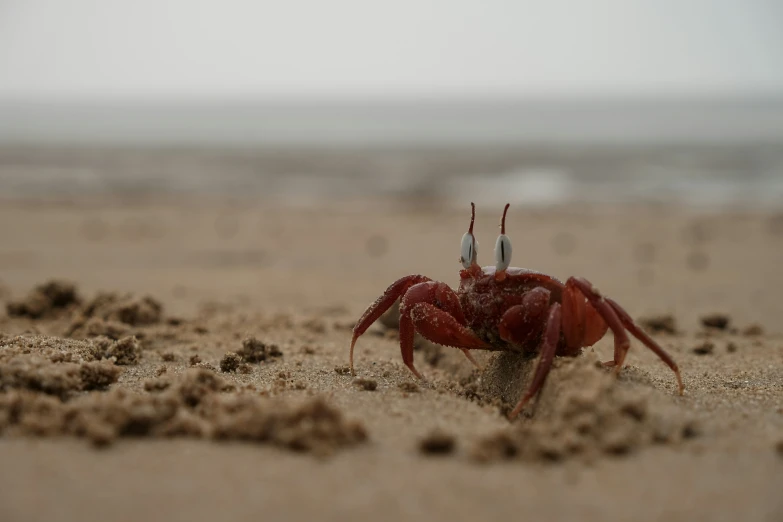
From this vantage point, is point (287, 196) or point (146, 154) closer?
point (287, 196)

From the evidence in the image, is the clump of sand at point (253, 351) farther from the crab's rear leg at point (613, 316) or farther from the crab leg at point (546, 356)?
the crab's rear leg at point (613, 316)

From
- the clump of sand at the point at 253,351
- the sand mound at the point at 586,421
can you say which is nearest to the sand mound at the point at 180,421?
the sand mound at the point at 586,421

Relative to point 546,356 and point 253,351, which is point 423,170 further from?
point 546,356

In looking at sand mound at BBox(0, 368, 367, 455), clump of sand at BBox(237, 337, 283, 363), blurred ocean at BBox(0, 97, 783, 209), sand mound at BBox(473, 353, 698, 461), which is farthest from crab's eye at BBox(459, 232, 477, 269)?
blurred ocean at BBox(0, 97, 783, 209)

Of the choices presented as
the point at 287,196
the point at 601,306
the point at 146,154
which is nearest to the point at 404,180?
the point at 287,196

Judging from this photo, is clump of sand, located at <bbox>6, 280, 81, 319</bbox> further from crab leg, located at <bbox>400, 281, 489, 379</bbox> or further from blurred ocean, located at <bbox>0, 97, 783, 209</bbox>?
blurred ocean, located at <bbox>0, 97, 783, 209</bbox>

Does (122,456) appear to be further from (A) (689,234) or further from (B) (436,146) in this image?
(B) (436,146)

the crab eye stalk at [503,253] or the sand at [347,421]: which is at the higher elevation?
the crab eye stalk at [503,253]
